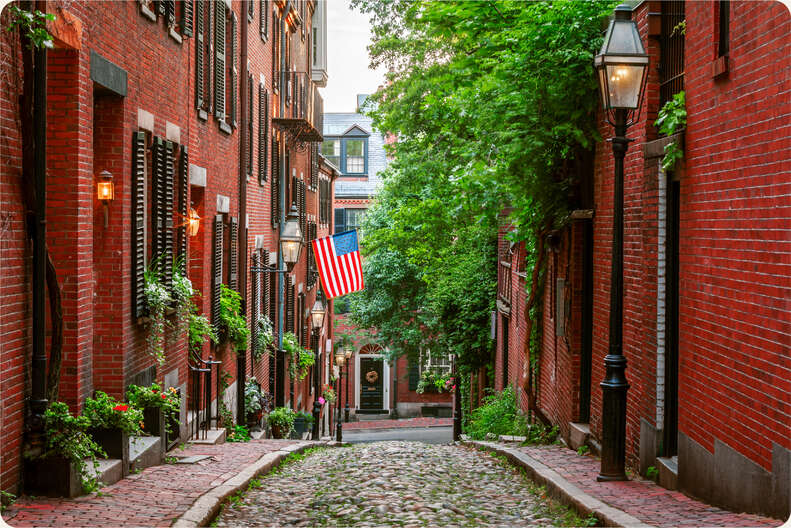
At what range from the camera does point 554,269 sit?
14.5 metres

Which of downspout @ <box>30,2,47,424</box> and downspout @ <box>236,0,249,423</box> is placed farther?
downspout @ <box>236,0,249,423</box>

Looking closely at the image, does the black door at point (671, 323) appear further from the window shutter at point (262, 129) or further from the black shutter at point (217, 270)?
the window shutter at point (262, 129)

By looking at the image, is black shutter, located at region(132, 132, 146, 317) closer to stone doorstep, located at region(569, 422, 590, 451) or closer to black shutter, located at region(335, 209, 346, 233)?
stone doorstep, located at region(569, 422, 590, 451)

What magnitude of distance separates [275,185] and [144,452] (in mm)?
14498

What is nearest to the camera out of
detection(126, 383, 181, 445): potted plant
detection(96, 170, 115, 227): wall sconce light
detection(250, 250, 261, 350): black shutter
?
detection(96, 170, 115, 227): wall sconce light

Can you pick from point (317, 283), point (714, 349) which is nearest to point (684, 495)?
point (714, 349)

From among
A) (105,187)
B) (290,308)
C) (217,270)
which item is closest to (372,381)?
(290,308)

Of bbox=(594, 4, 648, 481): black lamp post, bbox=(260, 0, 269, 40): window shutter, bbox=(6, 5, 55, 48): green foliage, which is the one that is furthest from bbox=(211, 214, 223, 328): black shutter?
bbox=(594, 4, 648, 481): black lamp post

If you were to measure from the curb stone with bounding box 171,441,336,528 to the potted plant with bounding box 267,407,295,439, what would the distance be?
6397mm

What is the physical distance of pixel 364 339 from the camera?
45781mm

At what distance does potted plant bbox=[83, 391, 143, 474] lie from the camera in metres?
→ 8.60

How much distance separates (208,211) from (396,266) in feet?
76.3

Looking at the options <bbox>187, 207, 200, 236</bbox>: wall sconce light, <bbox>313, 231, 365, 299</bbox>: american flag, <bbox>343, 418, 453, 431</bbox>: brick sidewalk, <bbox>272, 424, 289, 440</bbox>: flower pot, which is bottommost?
<bbox>343, 418, 453, 431</bbox>: brick sidewalk

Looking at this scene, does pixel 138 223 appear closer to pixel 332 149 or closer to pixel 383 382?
pixel 383 382
